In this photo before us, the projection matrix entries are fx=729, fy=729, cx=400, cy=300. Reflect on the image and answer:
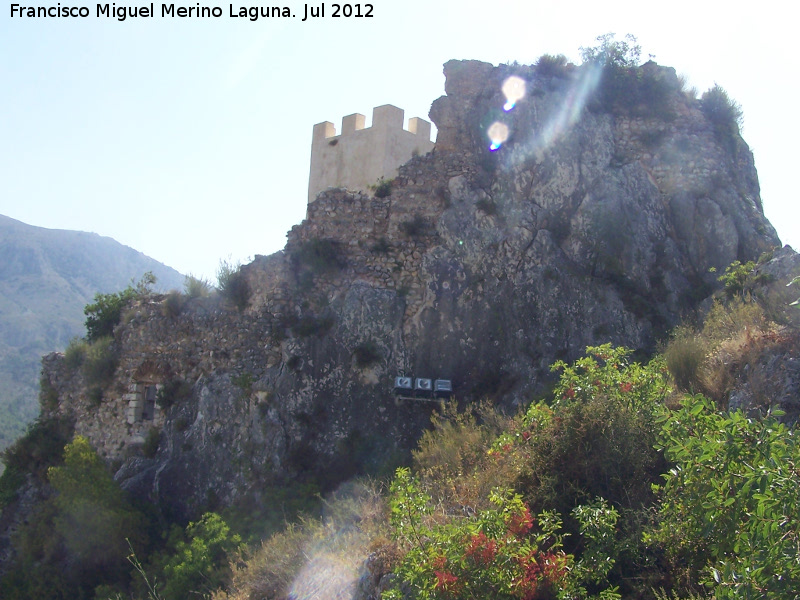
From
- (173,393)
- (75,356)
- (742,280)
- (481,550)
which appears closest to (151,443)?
Answer: (173,393)

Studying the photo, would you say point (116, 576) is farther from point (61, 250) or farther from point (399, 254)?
point (61, 250)

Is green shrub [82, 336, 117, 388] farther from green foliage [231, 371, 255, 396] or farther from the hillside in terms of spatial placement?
green foliage [231, 371, 255, 396]

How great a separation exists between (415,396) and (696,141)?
7.98 m

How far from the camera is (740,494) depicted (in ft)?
15.5

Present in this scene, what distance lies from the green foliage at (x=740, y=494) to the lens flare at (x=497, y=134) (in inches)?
389

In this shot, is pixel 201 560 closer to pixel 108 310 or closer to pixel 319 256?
pixel 319 256

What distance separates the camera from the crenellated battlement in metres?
19.6

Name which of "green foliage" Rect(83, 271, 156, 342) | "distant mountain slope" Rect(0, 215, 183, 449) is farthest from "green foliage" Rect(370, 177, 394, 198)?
"distant mountain slope" Rect(0, 215, 183, 449)

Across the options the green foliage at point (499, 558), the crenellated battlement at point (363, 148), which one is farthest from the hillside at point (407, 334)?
the crenellated battlement at point (363, 148)

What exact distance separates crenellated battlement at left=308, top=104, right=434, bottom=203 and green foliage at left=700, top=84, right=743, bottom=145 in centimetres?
717

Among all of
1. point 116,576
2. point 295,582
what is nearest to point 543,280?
point 295,582

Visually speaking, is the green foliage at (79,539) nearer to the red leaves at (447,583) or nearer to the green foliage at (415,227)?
the green foliage at (415,227)

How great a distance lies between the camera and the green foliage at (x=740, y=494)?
440 cm

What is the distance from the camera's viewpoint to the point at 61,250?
129 m
